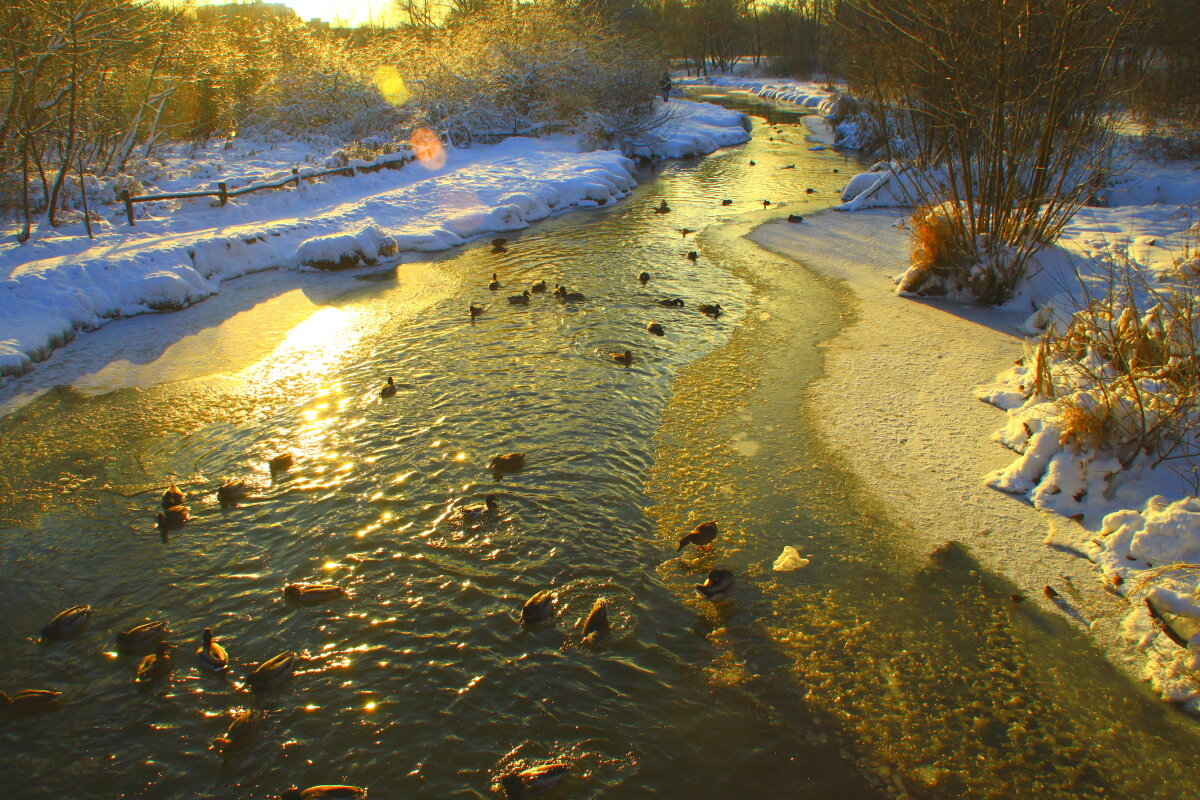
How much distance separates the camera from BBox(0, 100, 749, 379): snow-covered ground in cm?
1066

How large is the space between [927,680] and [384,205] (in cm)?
1675

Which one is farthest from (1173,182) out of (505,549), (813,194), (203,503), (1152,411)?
(203,503)

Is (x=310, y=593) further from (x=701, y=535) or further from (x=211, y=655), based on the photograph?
(x=701, y=535)

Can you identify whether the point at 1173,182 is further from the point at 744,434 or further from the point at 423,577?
the point at 423,577

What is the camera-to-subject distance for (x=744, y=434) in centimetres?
689

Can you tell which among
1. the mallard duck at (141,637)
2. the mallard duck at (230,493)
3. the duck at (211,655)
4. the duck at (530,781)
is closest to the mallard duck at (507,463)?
the mallard duck at (230,493)

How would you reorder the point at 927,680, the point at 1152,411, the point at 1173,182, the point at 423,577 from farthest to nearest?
the point at 1173,182
the point at 1152,411
the point at 423,577
the point at 927,680

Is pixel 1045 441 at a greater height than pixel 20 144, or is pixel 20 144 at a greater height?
pixel 20 144

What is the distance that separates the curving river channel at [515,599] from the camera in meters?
3.61

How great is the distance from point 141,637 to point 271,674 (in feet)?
3.44

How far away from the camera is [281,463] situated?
6309 mm

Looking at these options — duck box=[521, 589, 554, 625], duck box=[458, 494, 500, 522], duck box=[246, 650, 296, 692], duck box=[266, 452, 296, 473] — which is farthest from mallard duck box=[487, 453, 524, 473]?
duck box=[246, 650, 296, 692]

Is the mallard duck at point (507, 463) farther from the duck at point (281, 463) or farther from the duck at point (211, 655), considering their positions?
the duck at point (211, 655)

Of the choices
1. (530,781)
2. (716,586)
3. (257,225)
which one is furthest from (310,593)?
(257,225)
